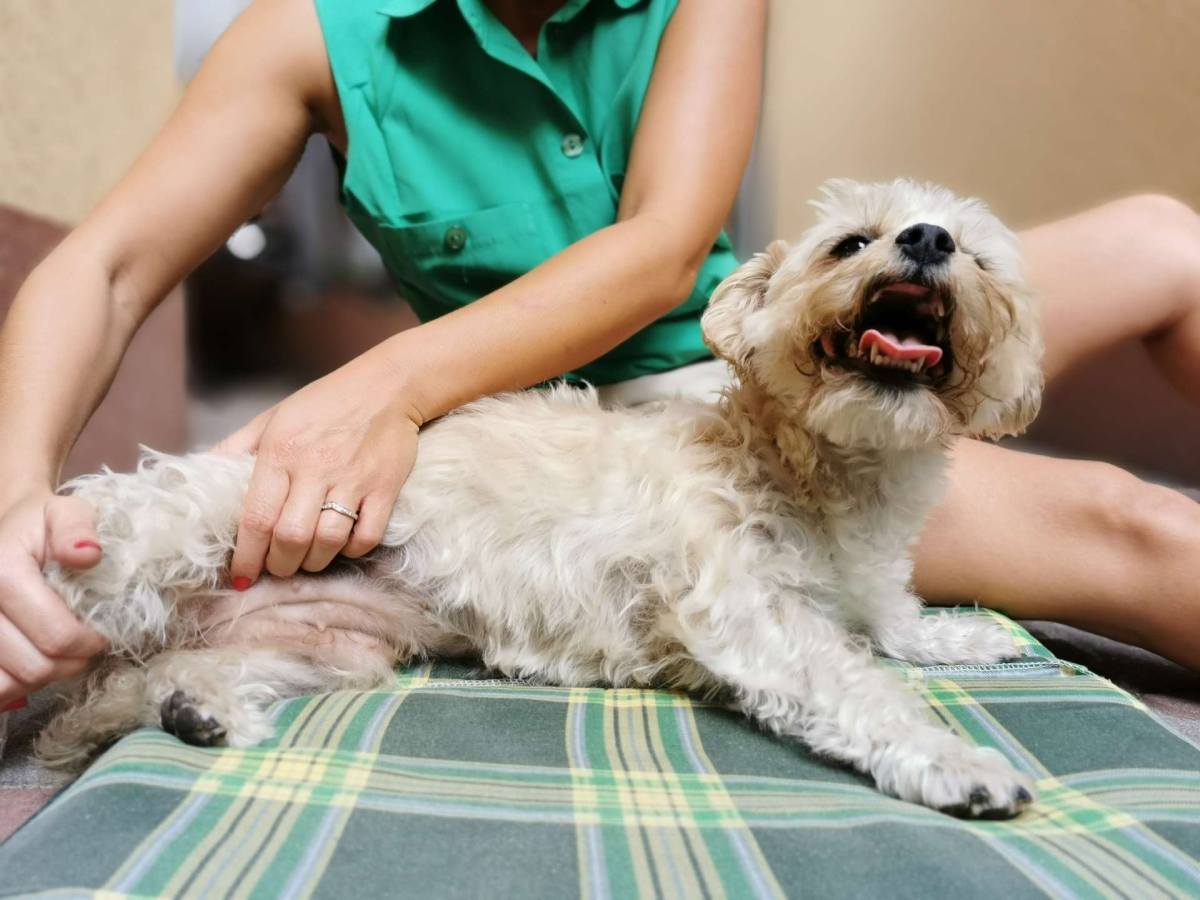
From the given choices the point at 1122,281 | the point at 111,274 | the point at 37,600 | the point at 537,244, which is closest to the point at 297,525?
the point at 37,600

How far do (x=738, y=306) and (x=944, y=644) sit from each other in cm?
55

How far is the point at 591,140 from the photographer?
4.75 ft

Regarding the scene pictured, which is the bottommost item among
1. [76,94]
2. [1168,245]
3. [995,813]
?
[995,813]

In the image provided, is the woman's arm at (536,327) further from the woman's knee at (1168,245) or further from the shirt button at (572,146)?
the woman's knee at (1168,245)

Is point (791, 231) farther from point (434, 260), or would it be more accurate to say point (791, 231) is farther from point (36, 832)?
point (36, 832)

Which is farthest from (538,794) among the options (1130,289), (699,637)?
(1130,289)

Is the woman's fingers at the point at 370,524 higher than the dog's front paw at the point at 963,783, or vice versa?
the woman's fingers at the point at 370,524

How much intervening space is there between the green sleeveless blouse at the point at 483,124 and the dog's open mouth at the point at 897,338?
63cm

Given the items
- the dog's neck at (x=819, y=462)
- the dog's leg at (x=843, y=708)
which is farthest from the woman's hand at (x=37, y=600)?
the dog's neck at (x=819, y=462)

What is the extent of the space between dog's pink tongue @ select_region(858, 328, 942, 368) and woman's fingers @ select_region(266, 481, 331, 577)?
0.63 metres

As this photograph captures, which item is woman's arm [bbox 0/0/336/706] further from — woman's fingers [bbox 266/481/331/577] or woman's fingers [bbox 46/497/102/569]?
woman's fingers [bbox 266/481/331/577]

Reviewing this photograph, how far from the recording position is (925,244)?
34.9 inches

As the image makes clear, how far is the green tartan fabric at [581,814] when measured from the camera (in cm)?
61

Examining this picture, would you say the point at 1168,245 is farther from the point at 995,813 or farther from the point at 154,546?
the point at 154,546
